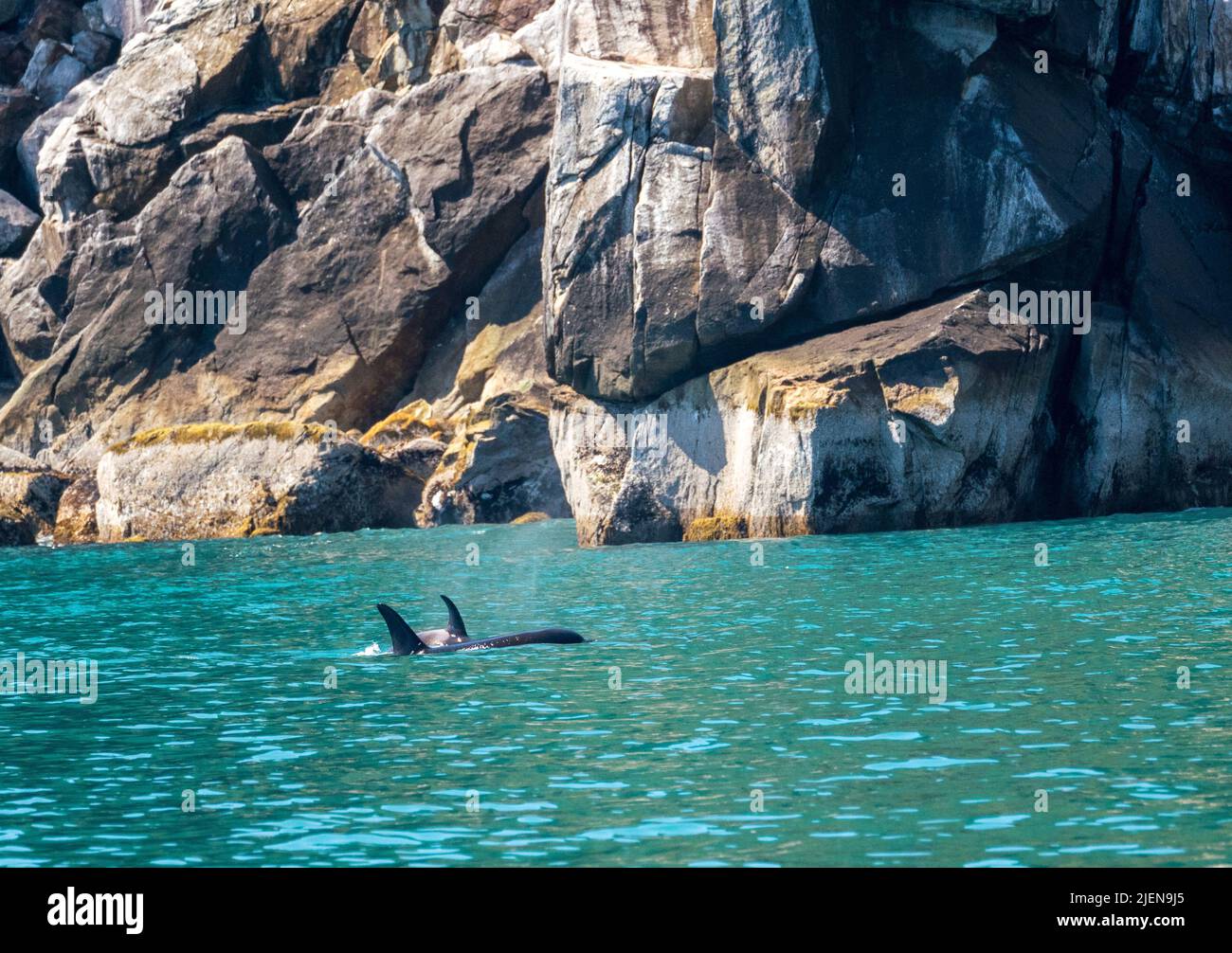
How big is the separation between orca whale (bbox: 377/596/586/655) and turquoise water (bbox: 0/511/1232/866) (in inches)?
12.5

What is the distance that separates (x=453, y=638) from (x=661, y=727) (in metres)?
5.30

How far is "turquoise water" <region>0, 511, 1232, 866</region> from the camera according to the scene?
9.41 m

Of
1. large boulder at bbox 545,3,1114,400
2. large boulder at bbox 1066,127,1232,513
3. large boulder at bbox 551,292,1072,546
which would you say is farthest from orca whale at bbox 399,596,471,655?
large boulder at bbox 1066,127,1232,513

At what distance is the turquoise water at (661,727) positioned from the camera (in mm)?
9414

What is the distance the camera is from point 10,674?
16859mm

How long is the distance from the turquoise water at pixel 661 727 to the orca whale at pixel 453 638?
1.04 ft

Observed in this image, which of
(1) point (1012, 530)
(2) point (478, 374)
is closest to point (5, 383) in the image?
(2) point (478, 374)

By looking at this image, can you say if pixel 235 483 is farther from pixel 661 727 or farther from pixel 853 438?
pixel 661 727

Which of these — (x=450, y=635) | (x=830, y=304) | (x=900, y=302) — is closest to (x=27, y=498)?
(x=830, y=304)

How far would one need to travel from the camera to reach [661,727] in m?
12.6

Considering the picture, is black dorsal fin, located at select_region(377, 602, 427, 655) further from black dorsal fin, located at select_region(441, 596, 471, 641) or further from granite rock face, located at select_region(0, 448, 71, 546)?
granite rock face, located at select_region(0, 448, 71, 546)

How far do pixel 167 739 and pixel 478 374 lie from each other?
1157 inches

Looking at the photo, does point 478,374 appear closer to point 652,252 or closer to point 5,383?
point 652,252
